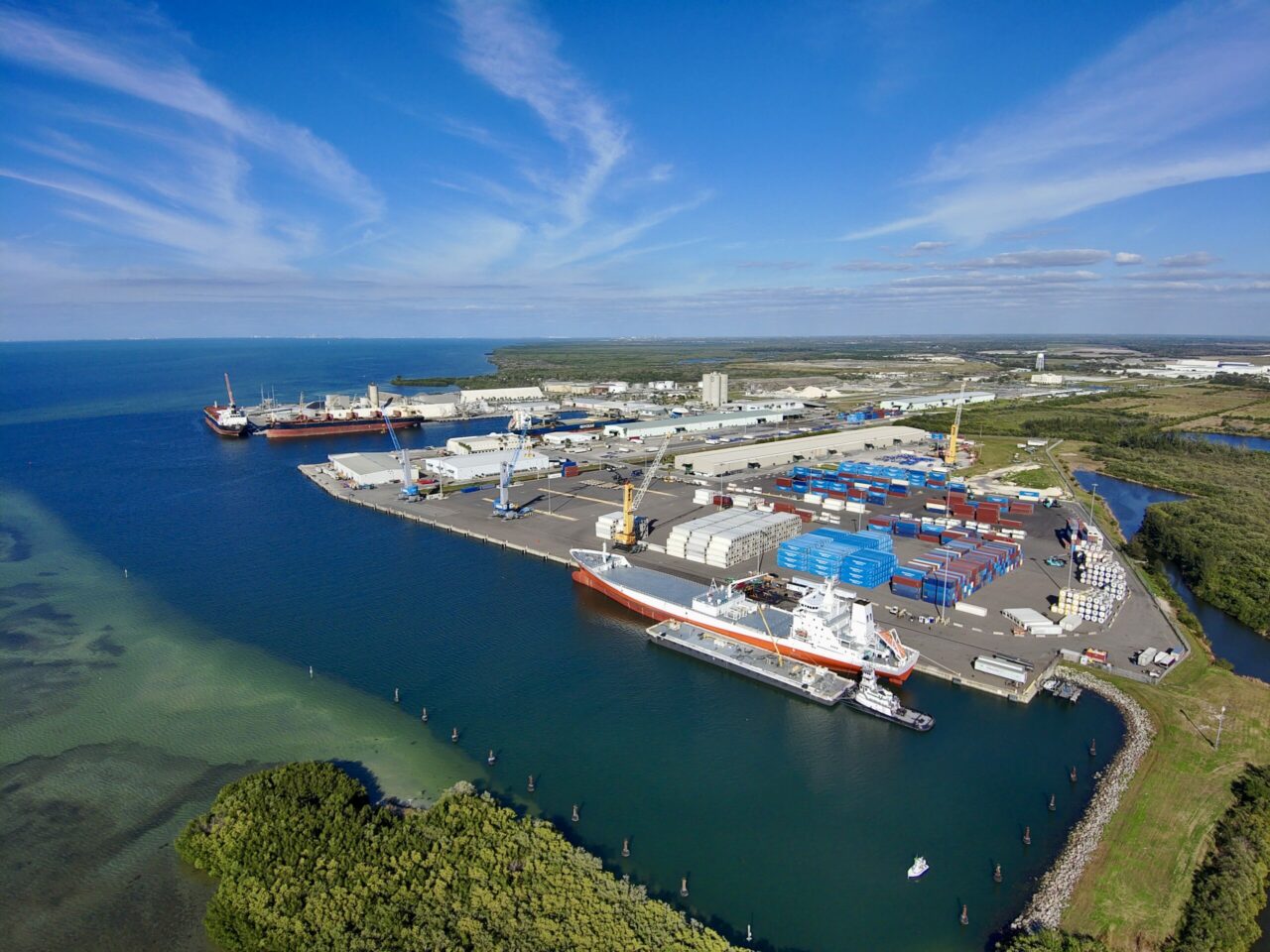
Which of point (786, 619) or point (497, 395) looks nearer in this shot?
point (786, 619)

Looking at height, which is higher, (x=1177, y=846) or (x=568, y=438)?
(x=1177, y=846)

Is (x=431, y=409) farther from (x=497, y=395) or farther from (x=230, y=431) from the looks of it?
(x=230, y=431)

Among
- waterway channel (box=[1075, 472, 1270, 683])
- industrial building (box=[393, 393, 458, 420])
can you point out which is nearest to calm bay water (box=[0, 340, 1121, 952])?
waterway channel (box=[1075, 472, 1270, 683])

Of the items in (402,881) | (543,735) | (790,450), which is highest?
(402,881)

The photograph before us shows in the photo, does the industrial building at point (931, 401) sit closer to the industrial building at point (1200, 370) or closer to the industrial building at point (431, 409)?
the industrial building at point (431, 409)

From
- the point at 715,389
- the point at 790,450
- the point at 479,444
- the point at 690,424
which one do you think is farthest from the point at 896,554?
the point at 715,389

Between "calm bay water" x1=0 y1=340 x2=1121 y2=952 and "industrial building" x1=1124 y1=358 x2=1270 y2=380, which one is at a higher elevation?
"calm bay water" x1=0 y1=340 x2=1121 y2=952

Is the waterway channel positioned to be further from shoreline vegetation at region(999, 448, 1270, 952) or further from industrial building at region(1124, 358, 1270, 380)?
industrial building at region(1124, 358, 1270, 380)

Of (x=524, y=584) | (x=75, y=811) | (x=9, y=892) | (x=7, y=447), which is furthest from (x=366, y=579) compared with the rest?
(x=7, y=447)
